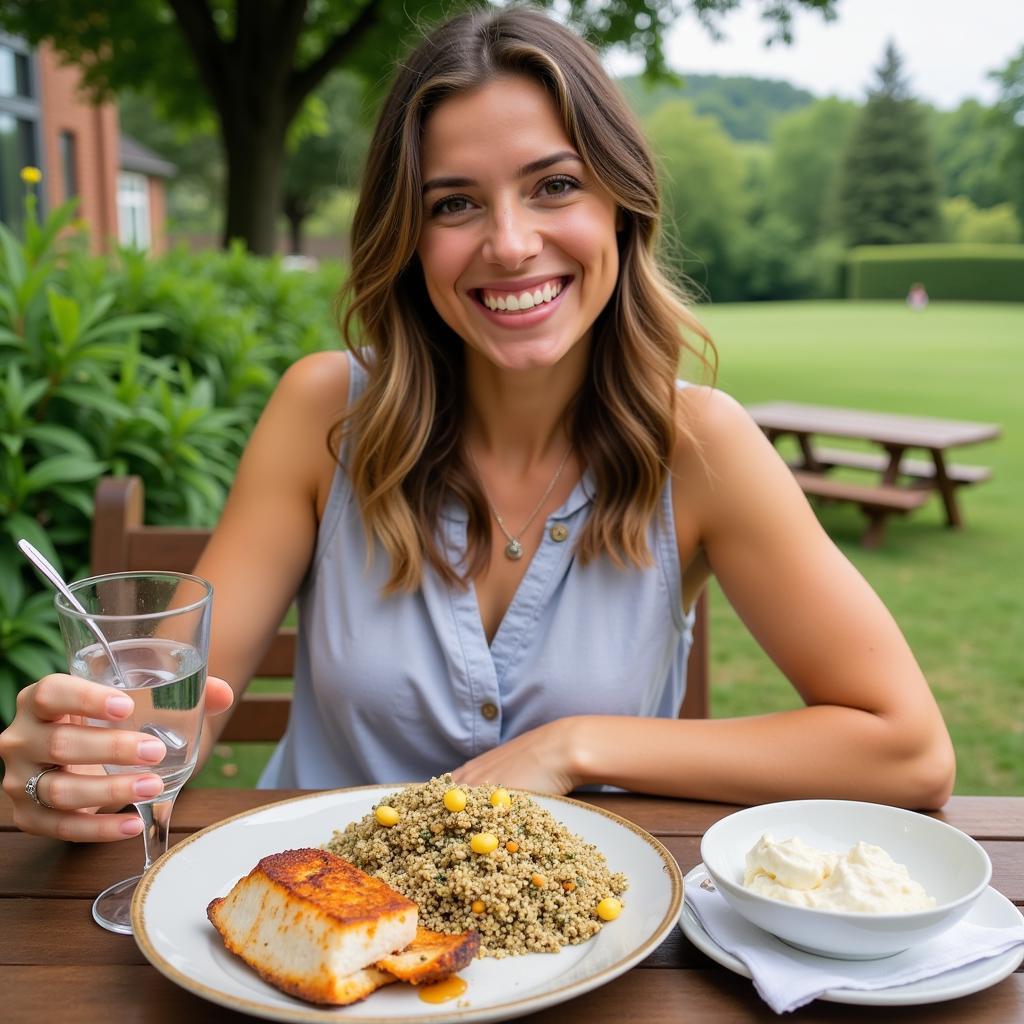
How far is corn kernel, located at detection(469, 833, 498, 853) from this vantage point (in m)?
1.10

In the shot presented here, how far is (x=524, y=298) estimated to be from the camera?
70.9 inches

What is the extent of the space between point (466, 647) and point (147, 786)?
82 cm

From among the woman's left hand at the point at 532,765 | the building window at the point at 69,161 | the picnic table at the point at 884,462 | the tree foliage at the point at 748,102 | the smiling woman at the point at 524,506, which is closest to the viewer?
the woman's left hand at the point at 532,765

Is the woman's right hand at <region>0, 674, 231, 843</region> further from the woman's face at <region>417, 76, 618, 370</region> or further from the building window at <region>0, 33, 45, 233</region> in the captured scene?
the building window at <region>0, 33, 45, 233</region>

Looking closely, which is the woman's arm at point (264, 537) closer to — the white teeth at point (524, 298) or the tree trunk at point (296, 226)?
the white teeth at point (524, 298)

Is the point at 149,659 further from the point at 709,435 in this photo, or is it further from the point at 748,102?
the point at 748,102

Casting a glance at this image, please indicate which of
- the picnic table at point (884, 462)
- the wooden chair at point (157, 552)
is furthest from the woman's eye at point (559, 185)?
the picnic table at point (884, 462)

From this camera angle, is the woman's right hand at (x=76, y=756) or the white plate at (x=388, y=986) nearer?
the white plate at (x=388, y=986)

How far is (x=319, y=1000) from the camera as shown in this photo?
94cm

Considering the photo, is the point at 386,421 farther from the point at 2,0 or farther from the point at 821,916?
the point at 2,0

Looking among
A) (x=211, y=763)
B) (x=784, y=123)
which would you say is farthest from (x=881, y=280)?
(x=211, y=763)

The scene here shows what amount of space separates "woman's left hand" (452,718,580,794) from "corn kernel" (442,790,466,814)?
334mm

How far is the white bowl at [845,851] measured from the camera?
3.25 ft

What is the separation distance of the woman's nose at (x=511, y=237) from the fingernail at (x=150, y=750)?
0.95 metres
